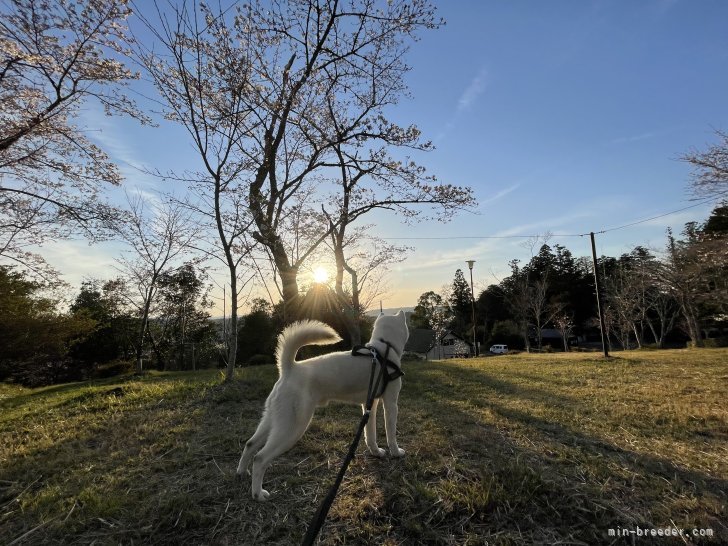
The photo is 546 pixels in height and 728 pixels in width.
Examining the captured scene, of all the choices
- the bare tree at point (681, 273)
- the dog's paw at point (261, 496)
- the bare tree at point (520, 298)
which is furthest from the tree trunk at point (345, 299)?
the bare tree at point (520, 298)

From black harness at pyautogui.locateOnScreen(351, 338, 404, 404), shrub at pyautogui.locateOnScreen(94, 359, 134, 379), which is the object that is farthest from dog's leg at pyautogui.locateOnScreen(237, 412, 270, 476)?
shrub at pyautogui.locateOnScreen(94, 359, 134, 379)

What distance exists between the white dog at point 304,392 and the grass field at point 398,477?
26cm

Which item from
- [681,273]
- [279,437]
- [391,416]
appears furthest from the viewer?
[681,273]

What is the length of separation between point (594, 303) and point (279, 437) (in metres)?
48.7

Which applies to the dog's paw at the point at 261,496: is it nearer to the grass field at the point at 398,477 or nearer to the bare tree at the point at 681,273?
the grass field at the point at 398,477

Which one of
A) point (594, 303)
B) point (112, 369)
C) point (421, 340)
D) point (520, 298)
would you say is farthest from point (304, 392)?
point (594, 303)

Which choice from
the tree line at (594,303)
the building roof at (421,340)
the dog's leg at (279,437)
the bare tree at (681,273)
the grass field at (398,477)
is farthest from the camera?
the building roof at (421,340)

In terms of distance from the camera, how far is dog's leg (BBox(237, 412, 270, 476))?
2.76 metres

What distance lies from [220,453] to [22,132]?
25.8 feet

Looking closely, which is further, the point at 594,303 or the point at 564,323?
the point at 594,303

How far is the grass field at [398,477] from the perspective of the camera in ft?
7.35

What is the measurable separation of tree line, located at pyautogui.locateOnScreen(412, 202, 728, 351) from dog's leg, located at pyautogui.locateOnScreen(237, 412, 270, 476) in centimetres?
2163

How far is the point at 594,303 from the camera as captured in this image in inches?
1677

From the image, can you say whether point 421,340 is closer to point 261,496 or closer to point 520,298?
point 520,298
